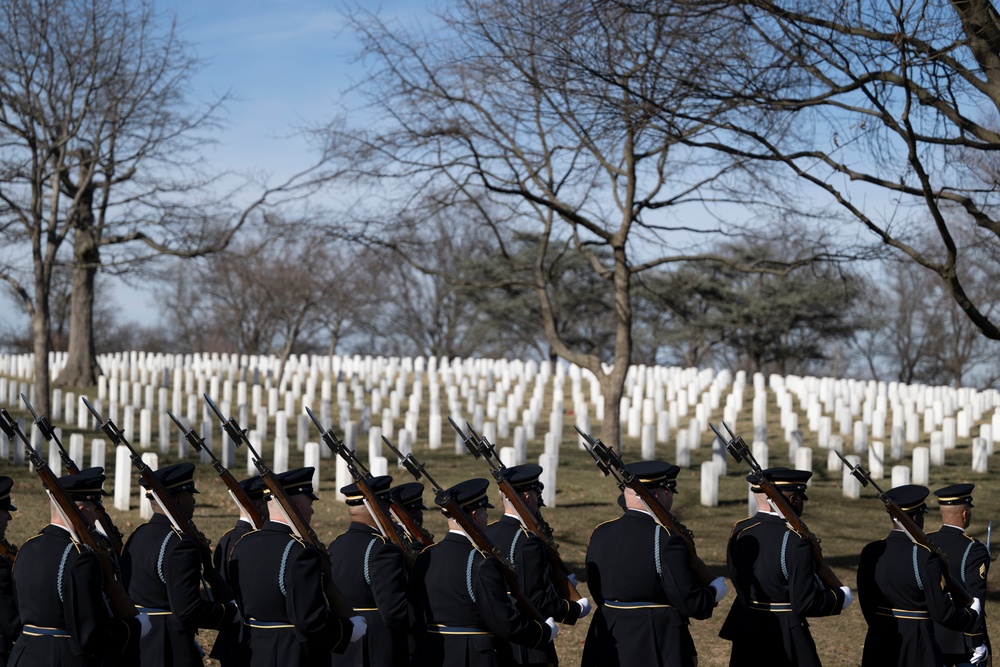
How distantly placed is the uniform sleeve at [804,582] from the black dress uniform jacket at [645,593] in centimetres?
50

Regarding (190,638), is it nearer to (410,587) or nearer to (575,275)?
(410,587)

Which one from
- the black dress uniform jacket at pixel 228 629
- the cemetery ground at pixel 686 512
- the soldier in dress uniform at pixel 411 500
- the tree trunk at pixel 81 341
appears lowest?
the cemetery ground at pixel 686 512

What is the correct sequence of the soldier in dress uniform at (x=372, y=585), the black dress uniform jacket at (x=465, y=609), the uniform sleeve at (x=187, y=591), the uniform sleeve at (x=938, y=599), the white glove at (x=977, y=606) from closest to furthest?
the black dress uniform jacket at (x=465, y=609) < the uniform sleeve at (x=187, y=591) < the soldier in dress uniform at (x=372, y=585) < the uniform sleeve at (x=938, y=599) < the white glove at (x=977, y=606)

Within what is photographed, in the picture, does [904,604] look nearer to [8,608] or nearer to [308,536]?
[308,536]

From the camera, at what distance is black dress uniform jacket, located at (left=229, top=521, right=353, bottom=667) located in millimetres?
4824

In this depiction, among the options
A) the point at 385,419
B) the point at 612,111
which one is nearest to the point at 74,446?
the point at 385,419

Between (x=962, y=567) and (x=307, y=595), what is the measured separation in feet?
11.6

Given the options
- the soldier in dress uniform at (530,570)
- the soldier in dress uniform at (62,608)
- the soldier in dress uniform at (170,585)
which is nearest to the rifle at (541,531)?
the soldier in dress uniform at (530,570)

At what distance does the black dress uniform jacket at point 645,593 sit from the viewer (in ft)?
17.2

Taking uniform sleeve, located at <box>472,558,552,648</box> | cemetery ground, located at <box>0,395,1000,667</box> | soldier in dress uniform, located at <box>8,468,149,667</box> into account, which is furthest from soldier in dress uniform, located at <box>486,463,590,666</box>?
cemetery ground, located at <box>0,395,1000,667</box>

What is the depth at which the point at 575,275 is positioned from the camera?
145ft

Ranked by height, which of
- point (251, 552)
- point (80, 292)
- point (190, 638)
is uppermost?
point (80, 292)

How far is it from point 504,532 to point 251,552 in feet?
4.03

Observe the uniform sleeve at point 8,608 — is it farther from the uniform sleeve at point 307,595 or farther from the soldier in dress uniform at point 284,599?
the uniform sleeve at point 307,595
